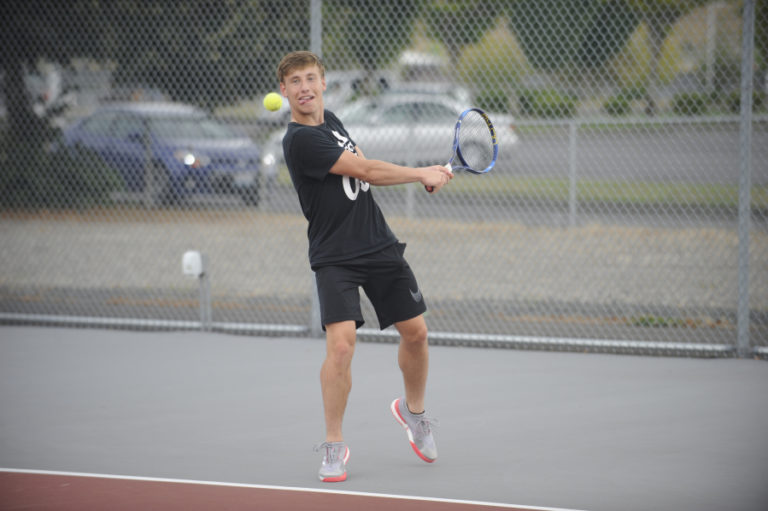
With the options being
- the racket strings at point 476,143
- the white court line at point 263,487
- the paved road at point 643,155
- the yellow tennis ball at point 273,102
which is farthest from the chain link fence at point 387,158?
the white court line at point 263,487

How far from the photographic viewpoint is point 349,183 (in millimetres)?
4629

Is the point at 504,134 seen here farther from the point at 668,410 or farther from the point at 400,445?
the point at 400,445

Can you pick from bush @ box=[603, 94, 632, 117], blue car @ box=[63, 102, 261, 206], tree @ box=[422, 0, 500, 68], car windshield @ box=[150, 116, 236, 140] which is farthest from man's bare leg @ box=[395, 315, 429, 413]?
car windshield @ box=[150, 116, 236, 140]

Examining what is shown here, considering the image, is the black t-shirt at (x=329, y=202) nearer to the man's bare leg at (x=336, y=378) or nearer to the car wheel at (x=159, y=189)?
the man's bare leg at (x=336, y=378)

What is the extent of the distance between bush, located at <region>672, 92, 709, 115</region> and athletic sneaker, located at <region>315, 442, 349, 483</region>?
23.1 ft

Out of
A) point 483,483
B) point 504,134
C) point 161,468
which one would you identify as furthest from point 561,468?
point 504,134

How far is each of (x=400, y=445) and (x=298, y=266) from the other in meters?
6.37

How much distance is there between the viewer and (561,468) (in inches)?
181

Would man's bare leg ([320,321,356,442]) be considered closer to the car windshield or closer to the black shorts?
the black shorts

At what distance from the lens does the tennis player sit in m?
4.48

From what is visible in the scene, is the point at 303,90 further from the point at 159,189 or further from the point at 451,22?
the point at 451,22

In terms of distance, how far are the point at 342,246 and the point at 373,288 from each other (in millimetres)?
311

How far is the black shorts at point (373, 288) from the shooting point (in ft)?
15.0

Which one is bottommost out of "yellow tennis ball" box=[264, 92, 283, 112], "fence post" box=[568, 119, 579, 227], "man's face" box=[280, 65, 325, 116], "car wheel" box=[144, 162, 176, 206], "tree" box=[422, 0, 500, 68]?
"man's face" box=[280, 65, 325, 116]
